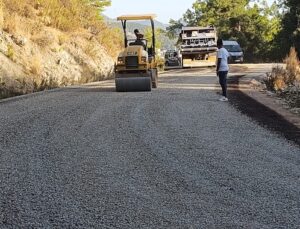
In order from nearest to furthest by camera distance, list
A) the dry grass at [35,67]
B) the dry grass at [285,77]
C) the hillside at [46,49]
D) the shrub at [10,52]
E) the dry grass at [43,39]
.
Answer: the dry grass at [285,77]
the hillside at [46,49]
the shrub at [10,52]
the dry grass at [35,67]
the dry grass at [43,39]

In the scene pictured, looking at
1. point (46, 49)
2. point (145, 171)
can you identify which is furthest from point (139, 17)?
point (145, 171)

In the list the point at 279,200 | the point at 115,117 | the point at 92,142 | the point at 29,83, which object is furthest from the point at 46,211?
the point at 29,83

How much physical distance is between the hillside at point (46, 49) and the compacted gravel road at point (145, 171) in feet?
22.9

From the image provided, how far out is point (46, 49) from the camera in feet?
73.5

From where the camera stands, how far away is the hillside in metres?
17.9

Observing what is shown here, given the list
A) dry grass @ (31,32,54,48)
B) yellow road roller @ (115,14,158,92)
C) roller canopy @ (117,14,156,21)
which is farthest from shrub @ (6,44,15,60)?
yellow road roller @ (115,14,158,92)

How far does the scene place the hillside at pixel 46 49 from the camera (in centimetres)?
1789

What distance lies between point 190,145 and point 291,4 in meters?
42.0

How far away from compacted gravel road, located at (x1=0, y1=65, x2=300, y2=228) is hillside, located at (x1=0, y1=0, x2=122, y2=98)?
6.98m

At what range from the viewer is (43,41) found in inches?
891

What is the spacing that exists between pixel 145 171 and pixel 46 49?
683 inches

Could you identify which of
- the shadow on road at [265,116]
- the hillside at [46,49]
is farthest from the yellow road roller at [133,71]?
the hillside at [46,49]

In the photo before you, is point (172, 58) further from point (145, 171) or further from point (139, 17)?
point (145, 171)

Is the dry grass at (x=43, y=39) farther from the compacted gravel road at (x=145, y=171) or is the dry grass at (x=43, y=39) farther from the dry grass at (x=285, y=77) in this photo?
the compacted gravel road at (x=145, y=171)
